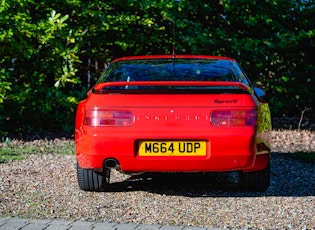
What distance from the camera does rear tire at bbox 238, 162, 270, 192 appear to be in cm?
619

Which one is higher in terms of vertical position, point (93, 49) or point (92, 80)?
point (93, 49)

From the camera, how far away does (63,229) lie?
4707mm

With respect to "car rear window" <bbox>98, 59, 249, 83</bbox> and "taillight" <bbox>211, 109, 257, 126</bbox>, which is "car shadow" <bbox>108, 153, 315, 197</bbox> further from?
"car rear window" <bbox>98, 59, 249, 83</bbox>

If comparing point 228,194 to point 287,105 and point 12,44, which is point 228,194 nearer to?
point 12,44

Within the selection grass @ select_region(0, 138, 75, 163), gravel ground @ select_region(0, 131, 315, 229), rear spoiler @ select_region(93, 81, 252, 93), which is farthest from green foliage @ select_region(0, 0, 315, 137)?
rear spoiler @ select_region(93, 81, 252, 93)

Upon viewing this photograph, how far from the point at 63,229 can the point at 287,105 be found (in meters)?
9.19

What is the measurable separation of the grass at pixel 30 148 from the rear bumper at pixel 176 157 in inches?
124

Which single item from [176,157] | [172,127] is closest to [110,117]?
[172,127]

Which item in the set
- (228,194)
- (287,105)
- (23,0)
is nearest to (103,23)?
(23,0)

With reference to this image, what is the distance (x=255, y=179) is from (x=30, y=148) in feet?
14.4

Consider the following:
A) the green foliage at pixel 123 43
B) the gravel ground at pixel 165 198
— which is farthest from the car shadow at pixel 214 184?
the green foliage at pixel 123 43

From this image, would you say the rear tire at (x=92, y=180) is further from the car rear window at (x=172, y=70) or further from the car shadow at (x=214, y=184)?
the car rear window at (x=172, y=70)

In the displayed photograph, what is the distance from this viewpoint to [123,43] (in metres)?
11.5

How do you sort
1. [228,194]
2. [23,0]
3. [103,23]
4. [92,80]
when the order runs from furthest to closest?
[92,80]
[103,23]
[23,0]
[228,194]
